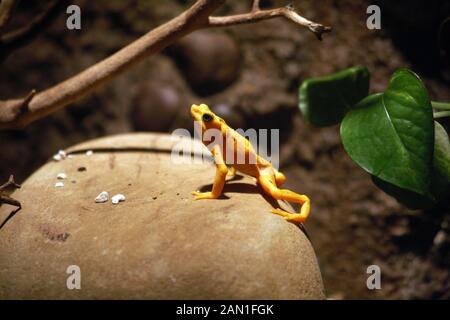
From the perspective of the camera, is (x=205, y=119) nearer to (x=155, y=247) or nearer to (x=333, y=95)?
(x=155, y=247)

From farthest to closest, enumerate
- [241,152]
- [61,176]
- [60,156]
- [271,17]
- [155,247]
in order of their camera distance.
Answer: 1. [60,156]
2. [61,176]
3. [271,17]
4. [241,152]
5. [155,247]

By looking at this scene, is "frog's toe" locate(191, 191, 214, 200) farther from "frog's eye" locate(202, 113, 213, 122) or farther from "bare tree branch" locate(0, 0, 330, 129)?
"bare tree branch" locate(0, 0, 330, 129)

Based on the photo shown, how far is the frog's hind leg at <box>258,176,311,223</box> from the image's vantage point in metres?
2.02

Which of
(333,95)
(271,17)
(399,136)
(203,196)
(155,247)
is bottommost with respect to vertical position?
(155,247)

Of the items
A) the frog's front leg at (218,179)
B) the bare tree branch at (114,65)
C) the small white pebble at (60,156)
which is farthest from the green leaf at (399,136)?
the small white pebble at (60,156)

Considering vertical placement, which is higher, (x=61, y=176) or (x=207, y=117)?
(x=207, y=117)

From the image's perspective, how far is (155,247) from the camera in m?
1.81

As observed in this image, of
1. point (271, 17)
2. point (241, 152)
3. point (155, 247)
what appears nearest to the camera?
point (155, 247)

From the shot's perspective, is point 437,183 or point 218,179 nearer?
point 218,179

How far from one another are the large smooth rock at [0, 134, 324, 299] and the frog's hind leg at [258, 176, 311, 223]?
44mm

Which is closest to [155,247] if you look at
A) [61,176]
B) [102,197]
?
[102,197]

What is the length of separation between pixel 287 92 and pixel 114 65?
1862 millimetres

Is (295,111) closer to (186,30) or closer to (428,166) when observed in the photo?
(186,30)

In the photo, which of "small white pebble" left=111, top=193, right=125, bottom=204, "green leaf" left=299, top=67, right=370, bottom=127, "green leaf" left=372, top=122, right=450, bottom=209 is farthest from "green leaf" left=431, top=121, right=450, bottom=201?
"small white pebble" left=111, top=193, right=125, bottom=204
